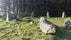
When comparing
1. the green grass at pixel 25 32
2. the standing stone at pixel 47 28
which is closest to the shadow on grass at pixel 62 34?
the green grass at pixel 25 32

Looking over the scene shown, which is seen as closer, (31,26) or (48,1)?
(31,26)

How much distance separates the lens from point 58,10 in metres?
28.0

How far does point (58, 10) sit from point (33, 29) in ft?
33.0

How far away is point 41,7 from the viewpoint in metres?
27.5

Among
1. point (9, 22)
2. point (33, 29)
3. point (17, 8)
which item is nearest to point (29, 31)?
point (33, 29)

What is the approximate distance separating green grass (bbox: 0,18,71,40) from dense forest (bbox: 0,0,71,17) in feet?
20.4

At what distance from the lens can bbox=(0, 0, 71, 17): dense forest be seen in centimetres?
2691

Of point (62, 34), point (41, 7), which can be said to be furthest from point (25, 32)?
point (41, 7)

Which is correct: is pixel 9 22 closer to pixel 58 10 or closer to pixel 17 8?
pixel 17 8

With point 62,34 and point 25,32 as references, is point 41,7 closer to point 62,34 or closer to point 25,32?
point 62,34

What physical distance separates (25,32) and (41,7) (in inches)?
391

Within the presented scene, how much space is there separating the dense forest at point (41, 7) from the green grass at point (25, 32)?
623cm

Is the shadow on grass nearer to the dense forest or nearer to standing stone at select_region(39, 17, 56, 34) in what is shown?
standing stone at select_region(39, 17, 56, 34)

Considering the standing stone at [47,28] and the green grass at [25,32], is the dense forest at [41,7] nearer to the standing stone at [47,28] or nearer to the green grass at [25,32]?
the green grass at [25,32]
